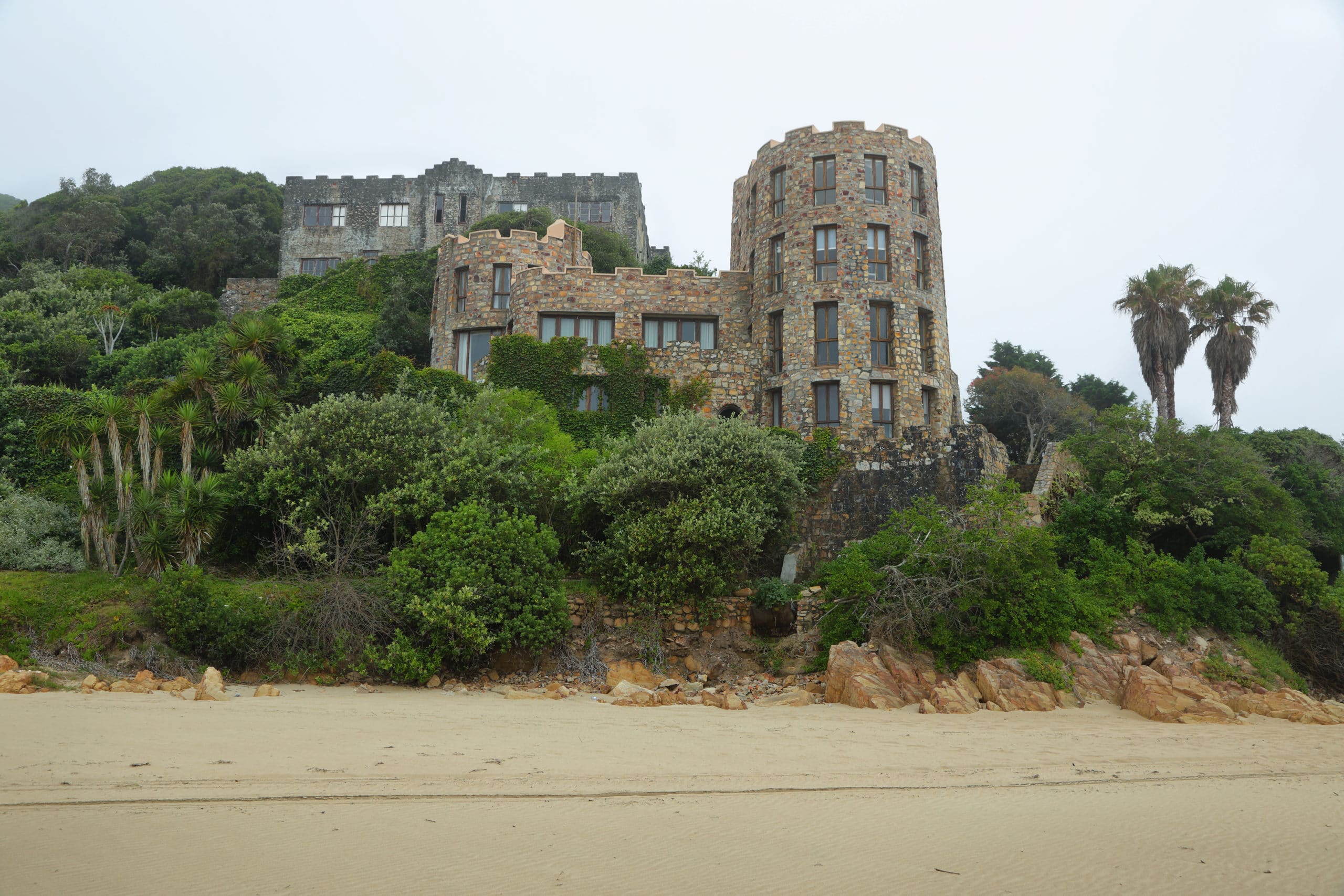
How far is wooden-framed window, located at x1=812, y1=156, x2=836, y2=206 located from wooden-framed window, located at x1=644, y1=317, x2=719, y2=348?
5.87m

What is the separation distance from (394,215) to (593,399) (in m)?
27.6

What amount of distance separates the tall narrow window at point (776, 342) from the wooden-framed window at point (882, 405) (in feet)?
11.4

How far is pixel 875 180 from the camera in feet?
107

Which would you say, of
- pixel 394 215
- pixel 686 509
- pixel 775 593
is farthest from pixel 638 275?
pixel 394 215

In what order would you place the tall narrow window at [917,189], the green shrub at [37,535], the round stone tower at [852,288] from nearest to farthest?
the green shrub at [37,535] → the round stone tower at [852,288] → the tall narrow window at [917,189]

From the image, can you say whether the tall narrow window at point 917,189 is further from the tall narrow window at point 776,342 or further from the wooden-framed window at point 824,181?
the tall narrow window at point 776,342

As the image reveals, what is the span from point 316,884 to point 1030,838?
246 inches

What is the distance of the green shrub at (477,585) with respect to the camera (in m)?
17.2

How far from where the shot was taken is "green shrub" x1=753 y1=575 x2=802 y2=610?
2088cm

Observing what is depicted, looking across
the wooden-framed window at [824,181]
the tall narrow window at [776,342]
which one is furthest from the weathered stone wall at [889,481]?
the wooden-framed window at [824,181]

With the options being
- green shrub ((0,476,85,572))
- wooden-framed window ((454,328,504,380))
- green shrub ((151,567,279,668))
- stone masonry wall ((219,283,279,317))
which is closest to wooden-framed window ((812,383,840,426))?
wooden-framed window ((454,328,504,380))

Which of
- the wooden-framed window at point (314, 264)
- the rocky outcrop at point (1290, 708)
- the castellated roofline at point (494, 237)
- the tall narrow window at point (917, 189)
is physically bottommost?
the rocky outcrop at point (1290, 708)

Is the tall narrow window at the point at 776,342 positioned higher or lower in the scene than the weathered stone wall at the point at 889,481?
higher

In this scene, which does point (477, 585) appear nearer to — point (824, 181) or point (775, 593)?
point (775, 593)
